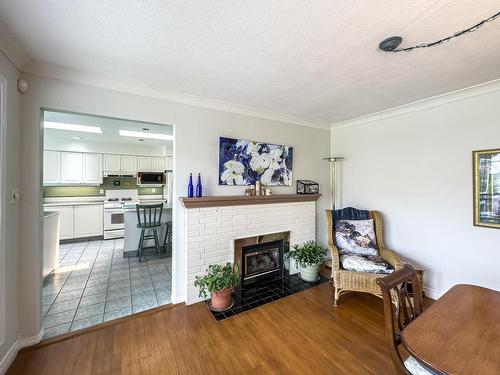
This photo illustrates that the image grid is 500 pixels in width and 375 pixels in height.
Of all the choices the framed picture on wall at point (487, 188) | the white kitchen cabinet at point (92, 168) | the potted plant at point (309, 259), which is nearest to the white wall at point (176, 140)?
the potted plant at point (309, 259)

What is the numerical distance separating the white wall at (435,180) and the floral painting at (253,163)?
3.95 ft

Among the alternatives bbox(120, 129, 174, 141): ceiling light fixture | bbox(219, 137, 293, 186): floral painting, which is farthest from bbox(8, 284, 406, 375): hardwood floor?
bbox(120, 129, 174, 141): ceiling light fixture

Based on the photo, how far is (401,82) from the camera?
82.8 inches

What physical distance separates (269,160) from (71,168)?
476cm

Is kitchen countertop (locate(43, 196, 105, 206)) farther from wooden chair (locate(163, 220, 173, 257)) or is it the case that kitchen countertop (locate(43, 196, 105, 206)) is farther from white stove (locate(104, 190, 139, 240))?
wooden chair (locate(163, 220, 173, 257))

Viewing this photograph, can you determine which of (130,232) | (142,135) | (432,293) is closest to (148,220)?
(130,232)

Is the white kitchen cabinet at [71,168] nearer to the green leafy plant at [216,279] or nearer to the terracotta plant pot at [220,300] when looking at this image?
the green leafy plant at [216,279]

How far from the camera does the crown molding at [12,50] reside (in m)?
1.42

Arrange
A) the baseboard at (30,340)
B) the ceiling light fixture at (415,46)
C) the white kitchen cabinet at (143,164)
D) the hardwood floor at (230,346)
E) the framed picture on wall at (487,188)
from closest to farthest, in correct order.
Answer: the ceiling light fixture at (415,46) < the hardwood floor at (230,346) < the baseboard at (30,340) < the framed picture on wall at (487,188) < the white kitchen cabinet at (143,164)

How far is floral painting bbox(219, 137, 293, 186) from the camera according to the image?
2.74m

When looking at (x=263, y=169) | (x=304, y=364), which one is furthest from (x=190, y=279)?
(x=263, y=169)

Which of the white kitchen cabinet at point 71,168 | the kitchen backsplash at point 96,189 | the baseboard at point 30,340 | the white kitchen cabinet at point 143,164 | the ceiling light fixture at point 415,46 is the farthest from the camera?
the white kitchen cabinet at point 143,164

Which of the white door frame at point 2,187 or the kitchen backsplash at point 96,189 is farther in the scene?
the kitchen backsplash at point 96,189

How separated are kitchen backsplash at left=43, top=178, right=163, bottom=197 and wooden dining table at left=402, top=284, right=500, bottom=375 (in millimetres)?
6134
